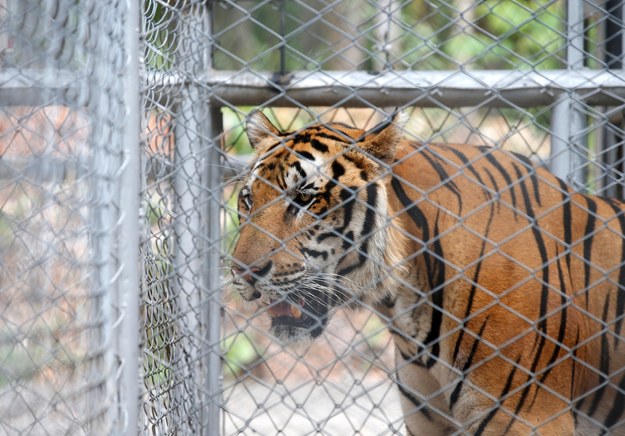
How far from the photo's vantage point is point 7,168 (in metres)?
1.43

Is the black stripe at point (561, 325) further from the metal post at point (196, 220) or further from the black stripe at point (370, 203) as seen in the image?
the metal post at point (196, 220)

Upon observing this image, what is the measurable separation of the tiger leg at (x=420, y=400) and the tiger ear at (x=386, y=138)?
2.21 ft

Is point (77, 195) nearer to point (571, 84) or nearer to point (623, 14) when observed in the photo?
point (571, 84)

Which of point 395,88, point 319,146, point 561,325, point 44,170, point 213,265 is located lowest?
point 213,265

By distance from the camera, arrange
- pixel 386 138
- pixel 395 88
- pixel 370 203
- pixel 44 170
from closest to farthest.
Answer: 1. pixel 44 170
2. pixel 386 138
3. pixel 370 203
4. pixel 395 88

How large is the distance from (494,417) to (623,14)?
152cm

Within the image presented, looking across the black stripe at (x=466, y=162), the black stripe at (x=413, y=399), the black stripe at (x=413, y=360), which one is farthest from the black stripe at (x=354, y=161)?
the black stripe at (x=413, y=399)

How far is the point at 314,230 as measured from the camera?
2.10 meters

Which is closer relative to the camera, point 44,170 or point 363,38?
point 44,170

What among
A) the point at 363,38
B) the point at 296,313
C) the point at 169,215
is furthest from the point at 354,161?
the point at 363,38

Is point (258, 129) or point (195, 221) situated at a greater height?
point (258, 129)

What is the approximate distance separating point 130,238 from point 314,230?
28.8 inches

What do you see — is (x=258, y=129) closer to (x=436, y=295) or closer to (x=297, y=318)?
(x=297, y=318)

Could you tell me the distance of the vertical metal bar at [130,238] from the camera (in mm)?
1445
